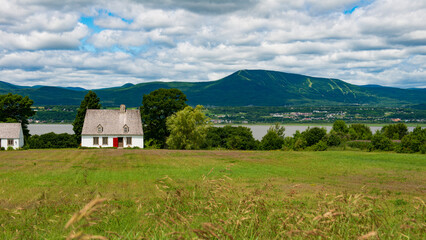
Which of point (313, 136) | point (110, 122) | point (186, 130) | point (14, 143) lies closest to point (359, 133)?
point (313, 136)

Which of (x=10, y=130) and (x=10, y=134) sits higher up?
(x=10, y=130)

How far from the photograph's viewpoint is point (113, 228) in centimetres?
948

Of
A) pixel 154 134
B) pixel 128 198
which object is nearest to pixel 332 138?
pixel 154 134

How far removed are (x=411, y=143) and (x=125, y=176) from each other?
2050 inches

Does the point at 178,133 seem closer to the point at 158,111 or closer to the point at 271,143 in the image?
the point at 158,111

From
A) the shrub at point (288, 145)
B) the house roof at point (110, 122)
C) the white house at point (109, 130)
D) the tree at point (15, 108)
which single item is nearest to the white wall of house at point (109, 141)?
the white house at point (109, 130)

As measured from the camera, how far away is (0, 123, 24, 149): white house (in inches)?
3078

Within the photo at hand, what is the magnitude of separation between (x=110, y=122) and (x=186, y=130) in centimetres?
1957

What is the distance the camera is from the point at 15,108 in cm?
8150

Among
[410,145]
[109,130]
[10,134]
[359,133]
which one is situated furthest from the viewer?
[359,133]

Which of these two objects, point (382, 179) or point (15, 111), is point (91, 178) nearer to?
point (382, 179)

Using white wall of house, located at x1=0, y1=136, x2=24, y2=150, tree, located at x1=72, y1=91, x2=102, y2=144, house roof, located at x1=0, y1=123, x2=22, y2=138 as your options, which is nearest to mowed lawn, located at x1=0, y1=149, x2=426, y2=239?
tree, located at x1=72, y1=91, x2=102, y2=144

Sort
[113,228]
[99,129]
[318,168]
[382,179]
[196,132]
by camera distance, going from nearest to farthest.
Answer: [113,228] → [382,179] → [318,168] → [196,132] → [99,129]

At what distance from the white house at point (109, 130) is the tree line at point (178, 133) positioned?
2457 millimetres
